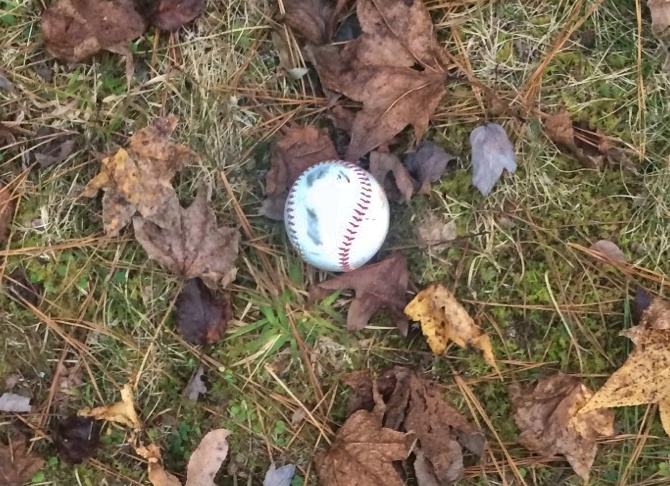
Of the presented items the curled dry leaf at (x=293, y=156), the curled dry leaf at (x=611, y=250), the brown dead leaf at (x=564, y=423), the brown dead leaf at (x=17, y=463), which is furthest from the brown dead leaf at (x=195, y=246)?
the curled dry leaf at (x=611, y=250)

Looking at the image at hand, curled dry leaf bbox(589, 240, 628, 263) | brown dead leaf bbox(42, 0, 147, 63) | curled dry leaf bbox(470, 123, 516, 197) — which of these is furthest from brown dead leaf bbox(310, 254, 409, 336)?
brown dead leaf bbox(42, 0, 147, 63)

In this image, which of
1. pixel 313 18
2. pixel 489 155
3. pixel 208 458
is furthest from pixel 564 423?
pixel 313 18

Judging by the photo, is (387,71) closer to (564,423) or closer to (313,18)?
(313,18)

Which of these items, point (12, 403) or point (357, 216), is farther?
point (12, 403)

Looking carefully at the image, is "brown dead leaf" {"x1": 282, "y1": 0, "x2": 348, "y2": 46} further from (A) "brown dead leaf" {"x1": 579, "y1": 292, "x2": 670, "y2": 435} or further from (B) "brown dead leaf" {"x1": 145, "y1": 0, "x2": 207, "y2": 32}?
(A) "brown dead leaf" {"x1": 579, "y1": 292, "x2": 670, "y2": 435}

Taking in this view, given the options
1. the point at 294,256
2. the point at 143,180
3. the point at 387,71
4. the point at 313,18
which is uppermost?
the point at 313,18

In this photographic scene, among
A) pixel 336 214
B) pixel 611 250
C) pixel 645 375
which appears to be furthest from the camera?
pixel 611 250

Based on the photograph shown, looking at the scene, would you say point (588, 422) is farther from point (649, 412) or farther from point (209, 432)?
point (209, 432)
